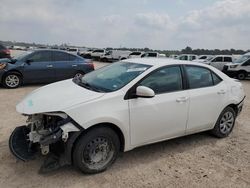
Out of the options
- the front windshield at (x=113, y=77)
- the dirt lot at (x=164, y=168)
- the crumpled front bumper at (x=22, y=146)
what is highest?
the front windshield at (x=113, y=77)

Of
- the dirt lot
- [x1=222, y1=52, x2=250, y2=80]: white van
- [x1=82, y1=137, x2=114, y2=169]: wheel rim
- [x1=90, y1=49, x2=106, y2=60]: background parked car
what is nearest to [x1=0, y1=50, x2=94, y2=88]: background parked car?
the dirt lot

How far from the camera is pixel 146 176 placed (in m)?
3.88

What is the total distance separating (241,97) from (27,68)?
7684 millimetres

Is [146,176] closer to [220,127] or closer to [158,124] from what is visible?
[158,124]

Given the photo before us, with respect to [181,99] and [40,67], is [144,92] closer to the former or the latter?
[181,99]

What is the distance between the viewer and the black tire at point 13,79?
9984 mm

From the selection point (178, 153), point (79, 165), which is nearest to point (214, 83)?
point (178, 153)

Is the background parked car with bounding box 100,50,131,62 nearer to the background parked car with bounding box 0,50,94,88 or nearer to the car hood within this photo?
the background parked car with bounding box 0,50,94,88

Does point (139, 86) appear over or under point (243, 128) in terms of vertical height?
over

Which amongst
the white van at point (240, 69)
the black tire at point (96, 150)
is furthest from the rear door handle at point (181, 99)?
the white van at point (240, 69)

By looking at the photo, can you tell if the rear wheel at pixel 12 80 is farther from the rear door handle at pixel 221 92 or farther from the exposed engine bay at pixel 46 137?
the rear door handle at pixel 221 92

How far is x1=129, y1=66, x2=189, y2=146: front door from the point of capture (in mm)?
4078

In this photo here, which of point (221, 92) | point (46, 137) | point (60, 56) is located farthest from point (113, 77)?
point (60, 56)

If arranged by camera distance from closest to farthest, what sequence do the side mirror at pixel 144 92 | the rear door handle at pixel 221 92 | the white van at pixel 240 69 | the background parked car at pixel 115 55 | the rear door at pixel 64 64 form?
the side mirror at pixel 144 92
the rear door handle at pixel 221 92
the rear door at pixel 64 64
the white van at pixel 240 69
the background parked car at pixel 115 55
